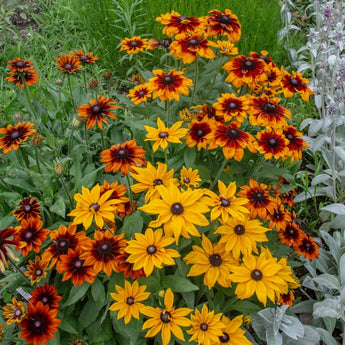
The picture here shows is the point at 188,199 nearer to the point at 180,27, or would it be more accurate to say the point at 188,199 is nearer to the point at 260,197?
the point at 260,197

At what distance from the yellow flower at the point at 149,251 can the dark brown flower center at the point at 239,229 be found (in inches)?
7.9

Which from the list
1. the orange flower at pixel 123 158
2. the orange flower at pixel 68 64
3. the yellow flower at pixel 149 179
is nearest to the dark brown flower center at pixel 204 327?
the yellow flower at pixel 149 179

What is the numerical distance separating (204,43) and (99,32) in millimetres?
2020

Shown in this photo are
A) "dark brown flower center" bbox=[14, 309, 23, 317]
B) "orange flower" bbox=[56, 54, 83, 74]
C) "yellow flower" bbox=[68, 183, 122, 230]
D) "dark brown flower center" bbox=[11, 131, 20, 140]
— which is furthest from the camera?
"orange flower" bbox=[56, 54, 83, 74]

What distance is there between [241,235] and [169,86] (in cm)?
59

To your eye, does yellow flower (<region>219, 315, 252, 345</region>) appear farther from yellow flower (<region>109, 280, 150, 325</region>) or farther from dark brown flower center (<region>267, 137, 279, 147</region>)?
dark brown flower center (<region>267, 137, 279, 147</region>)

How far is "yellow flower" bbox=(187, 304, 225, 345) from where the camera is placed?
1146 mm

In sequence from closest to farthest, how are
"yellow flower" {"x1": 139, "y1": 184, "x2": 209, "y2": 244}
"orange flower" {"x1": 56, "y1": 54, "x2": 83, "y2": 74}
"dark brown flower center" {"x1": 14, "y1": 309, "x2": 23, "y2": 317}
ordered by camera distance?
1. "yellow flower" {"x1": 139, "y1": 184, "x2": 209, "y2": 244}
2. "dark brown flower center" {"x1": 14, "y1": 309, "x2": 23, "y2": 317}
3. "orange flower" {"x1": 56, "y1": 54, "x2": 83, "y2": 74}

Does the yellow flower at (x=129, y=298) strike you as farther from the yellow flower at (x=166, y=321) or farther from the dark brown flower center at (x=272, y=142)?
the dark brown flower center at (x=272, y=142)

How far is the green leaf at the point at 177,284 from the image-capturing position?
1.24 m

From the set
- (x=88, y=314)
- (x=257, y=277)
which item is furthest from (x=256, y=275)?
(x=88, y=314)

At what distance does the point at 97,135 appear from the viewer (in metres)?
1.89

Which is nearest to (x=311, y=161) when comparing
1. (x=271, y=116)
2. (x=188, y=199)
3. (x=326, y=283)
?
(x=326, y=283)

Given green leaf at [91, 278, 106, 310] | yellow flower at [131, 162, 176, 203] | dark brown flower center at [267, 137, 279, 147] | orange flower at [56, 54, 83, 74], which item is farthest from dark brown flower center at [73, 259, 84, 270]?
orange flower at [56, 54, 83, 74]
